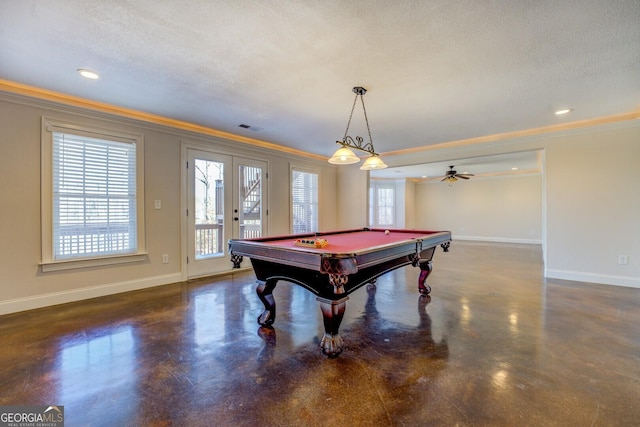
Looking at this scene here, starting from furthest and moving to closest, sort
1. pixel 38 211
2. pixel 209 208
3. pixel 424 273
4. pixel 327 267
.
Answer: pixel 209 208 < pixel 424 273 < pixel 38 211 < pixel 327 267

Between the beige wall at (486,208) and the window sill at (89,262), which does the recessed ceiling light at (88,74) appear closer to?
the window sill at (89,262)

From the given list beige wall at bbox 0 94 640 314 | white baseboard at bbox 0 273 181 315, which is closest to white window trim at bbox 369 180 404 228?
beige wall at bbox 0 94 640 314

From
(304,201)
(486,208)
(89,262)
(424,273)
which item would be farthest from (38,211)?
(486,208)

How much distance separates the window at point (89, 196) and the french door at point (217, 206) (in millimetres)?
756

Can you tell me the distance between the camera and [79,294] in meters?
3.42

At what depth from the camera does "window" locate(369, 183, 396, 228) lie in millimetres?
10289

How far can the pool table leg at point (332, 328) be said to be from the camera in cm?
212

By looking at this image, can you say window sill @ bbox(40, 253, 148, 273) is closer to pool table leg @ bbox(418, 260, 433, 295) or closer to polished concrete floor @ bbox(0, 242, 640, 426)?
polished concrete floor @ bbox(0, 242, 640, 426)

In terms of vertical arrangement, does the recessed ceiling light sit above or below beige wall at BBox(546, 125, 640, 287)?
above

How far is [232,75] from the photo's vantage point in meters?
2.70

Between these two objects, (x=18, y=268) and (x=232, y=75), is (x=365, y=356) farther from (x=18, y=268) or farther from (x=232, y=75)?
(x=18, y=268)

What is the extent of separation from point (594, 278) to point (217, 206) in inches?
230

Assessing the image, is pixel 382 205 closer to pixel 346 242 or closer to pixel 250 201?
pixel 250 201

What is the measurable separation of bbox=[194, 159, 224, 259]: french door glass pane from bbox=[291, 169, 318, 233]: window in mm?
1640
